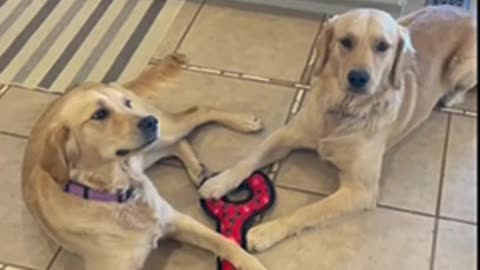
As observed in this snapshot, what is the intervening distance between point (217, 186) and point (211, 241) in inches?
9.1

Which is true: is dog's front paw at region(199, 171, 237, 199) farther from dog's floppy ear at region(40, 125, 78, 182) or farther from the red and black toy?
dog's floppy ear at region(40, 125, 78, 182)

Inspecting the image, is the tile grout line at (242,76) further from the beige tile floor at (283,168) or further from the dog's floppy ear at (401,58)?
the dog's floppy ear at (401,58)

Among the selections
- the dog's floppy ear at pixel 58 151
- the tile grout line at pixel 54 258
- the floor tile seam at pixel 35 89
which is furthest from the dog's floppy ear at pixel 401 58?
the floor tile seam at pixel 35 89

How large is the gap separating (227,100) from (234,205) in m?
0.50

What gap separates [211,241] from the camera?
220 centimetres

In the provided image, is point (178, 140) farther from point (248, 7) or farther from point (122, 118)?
point (248, 7)

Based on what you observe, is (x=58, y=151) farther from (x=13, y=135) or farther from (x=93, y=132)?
(x=13, y=135)

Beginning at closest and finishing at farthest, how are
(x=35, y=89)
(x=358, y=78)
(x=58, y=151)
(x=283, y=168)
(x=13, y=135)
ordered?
(x=58, y=151) < (x=358, y=78) < (x=283, y=168) < (x=13, y=135) < (x=35, y=89)

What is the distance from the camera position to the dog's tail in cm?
260

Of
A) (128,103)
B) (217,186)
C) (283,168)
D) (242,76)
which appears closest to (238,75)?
(242,76)

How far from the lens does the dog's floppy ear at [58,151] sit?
6.29 feet

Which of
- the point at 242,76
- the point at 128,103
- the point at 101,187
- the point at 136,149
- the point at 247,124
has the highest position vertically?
the point at 242,76

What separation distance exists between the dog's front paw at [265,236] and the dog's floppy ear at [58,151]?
0.57 m

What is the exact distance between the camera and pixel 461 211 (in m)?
2.40
